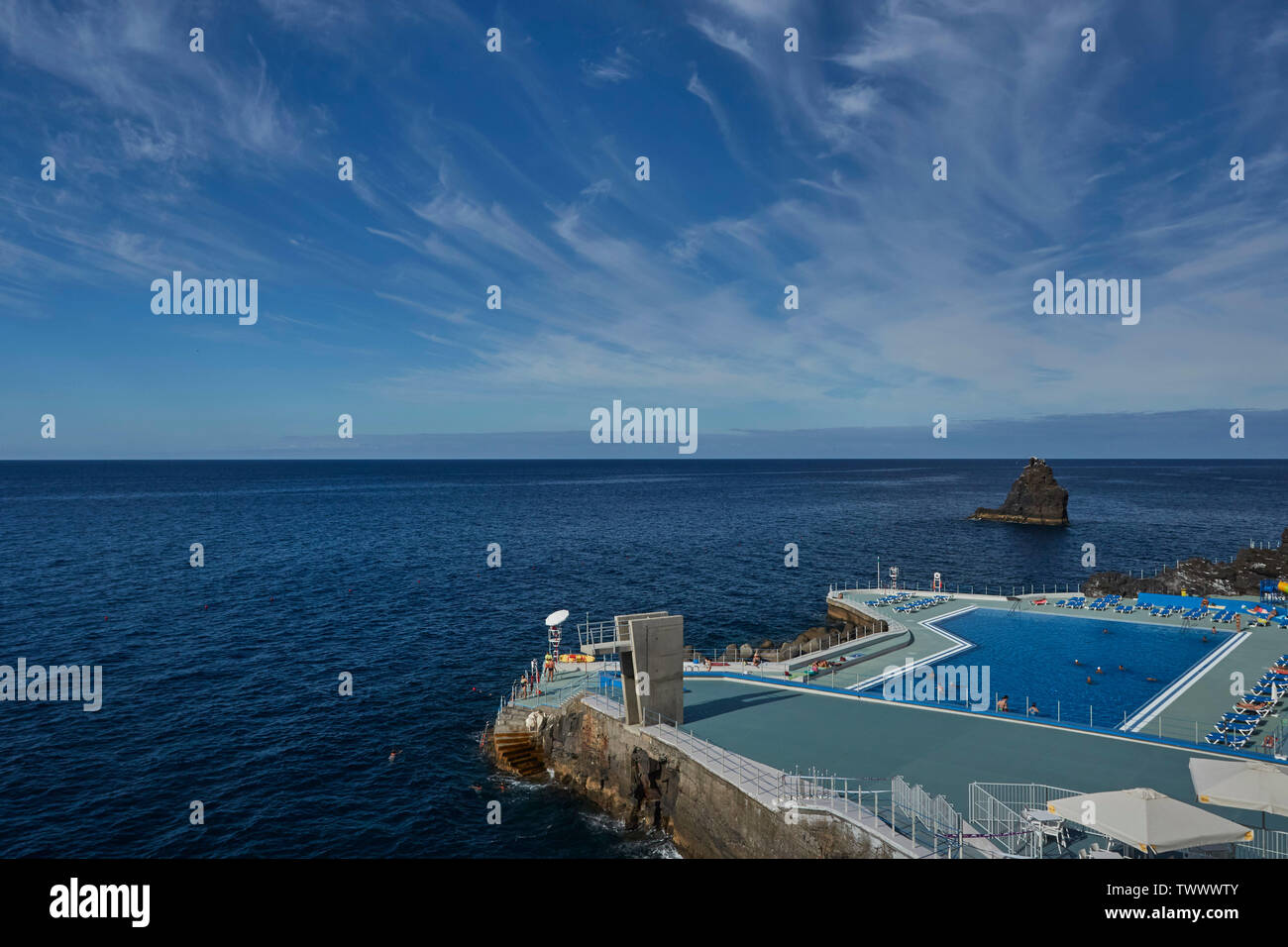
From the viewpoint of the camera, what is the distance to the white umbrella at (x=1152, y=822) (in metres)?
13.9

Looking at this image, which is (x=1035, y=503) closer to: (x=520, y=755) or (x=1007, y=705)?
(x=1007, y=705)

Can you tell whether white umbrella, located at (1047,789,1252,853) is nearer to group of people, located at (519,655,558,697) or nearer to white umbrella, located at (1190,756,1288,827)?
white umbrella, located at (1190,756,1288,827)

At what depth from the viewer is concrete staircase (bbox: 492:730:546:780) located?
3148 cm

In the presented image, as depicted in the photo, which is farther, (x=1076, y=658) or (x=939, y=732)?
(x=1076, y=658)

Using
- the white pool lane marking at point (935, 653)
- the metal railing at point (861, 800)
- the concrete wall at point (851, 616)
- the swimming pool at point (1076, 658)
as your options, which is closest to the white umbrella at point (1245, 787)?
the metal railing at point (861, 800)

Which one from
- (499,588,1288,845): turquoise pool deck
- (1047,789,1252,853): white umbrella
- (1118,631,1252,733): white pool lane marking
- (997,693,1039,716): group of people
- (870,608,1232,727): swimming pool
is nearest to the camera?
(1047,789,1252,853): white umbrella

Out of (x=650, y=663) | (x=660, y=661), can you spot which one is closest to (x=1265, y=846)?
(x=660, y=661)

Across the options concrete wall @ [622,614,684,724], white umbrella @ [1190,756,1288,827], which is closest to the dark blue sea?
concrete wall @ [622,614,684,724]

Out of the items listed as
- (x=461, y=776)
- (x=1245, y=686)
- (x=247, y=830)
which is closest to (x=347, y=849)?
(x=247, y=830)

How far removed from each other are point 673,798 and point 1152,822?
579 inches

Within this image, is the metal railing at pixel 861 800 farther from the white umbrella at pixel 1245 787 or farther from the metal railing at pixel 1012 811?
the white umbrella at pixel 1245 787

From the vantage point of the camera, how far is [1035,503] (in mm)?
127250

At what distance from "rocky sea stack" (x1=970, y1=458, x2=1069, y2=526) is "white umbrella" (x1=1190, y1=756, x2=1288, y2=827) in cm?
12092
